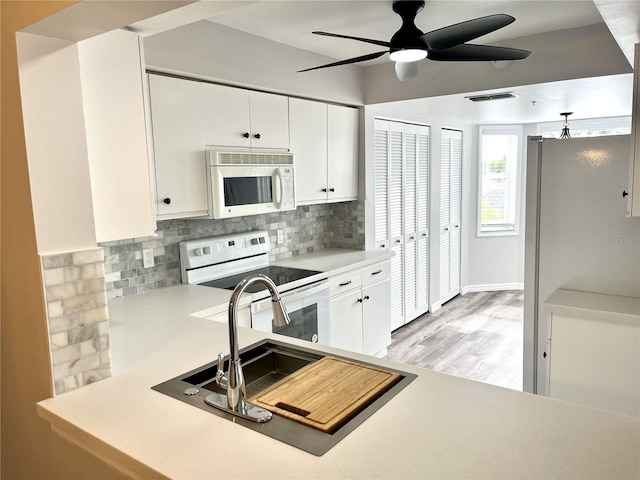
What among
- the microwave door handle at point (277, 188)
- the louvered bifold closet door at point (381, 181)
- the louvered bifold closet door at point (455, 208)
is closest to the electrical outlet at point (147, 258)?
the microwave door handle at point (277, 188)

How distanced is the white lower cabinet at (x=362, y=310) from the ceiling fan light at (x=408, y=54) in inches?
61.9

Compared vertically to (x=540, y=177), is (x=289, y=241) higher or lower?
lower

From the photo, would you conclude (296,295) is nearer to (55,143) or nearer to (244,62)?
(244,62)

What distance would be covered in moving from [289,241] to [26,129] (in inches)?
103

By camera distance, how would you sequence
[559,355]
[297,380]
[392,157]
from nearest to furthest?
1. [297,380]
2. [559,355]
3. [392,157]

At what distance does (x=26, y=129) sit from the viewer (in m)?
1.28

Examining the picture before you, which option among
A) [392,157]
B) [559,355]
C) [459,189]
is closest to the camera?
[559,355]

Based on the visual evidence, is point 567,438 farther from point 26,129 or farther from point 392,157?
point 392,157

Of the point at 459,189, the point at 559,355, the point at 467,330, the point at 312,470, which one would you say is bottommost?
the point at 467,330

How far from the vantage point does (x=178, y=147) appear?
2.52 m

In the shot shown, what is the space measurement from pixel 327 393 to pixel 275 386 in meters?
0.16

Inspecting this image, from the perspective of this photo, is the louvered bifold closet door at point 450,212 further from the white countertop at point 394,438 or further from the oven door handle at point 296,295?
the white countertop at point 394,438

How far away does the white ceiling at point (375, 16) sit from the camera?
8.10 ft

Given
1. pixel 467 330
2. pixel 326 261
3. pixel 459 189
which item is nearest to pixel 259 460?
pixel 326 261
